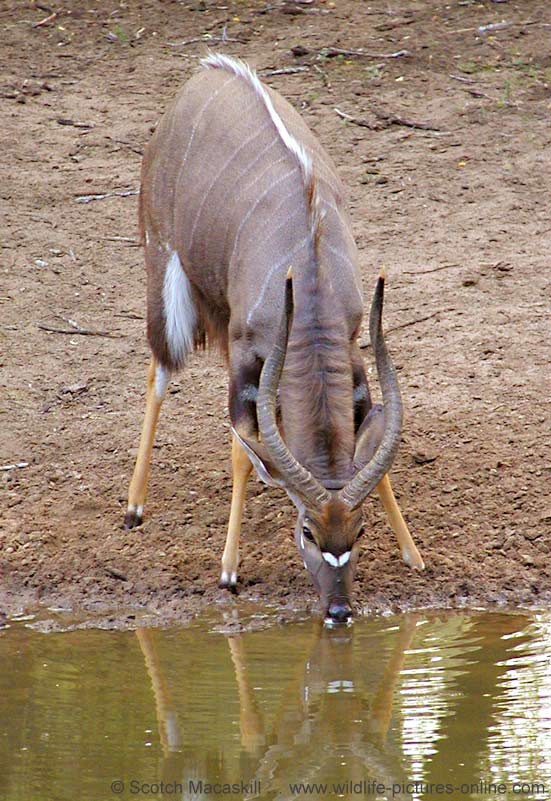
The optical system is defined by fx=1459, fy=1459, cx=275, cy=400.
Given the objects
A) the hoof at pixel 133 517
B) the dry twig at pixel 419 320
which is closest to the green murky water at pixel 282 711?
A: the hoof at pixel 133 517

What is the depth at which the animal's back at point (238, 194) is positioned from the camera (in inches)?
205

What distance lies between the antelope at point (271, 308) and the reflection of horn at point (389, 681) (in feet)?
0.72

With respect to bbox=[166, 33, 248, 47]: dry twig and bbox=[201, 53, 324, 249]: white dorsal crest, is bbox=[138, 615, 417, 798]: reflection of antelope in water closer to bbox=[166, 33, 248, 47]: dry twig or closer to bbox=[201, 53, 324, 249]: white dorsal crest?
bbox=[201, 53, 324, 249]: white dorsal crest

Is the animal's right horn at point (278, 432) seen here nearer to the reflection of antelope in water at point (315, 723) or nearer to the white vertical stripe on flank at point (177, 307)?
the reflection of antelope in water at point (315, 723)

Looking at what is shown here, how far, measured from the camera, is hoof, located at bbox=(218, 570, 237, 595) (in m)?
5.54

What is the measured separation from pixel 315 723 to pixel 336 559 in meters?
0.63

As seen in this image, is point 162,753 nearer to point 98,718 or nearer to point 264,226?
point 98,718

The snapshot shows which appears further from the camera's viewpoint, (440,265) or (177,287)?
(440,265)

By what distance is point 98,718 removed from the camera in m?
4.43

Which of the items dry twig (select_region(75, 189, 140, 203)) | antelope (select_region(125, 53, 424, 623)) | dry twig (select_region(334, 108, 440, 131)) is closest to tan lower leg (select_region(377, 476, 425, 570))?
antelope (select_region(125, 53, 424, 623))

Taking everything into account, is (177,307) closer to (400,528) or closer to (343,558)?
(400,528)

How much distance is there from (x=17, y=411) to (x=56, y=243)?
75.0 inches

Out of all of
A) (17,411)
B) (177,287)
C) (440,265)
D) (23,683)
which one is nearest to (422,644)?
(23,683)

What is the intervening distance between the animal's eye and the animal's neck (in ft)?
0.60
